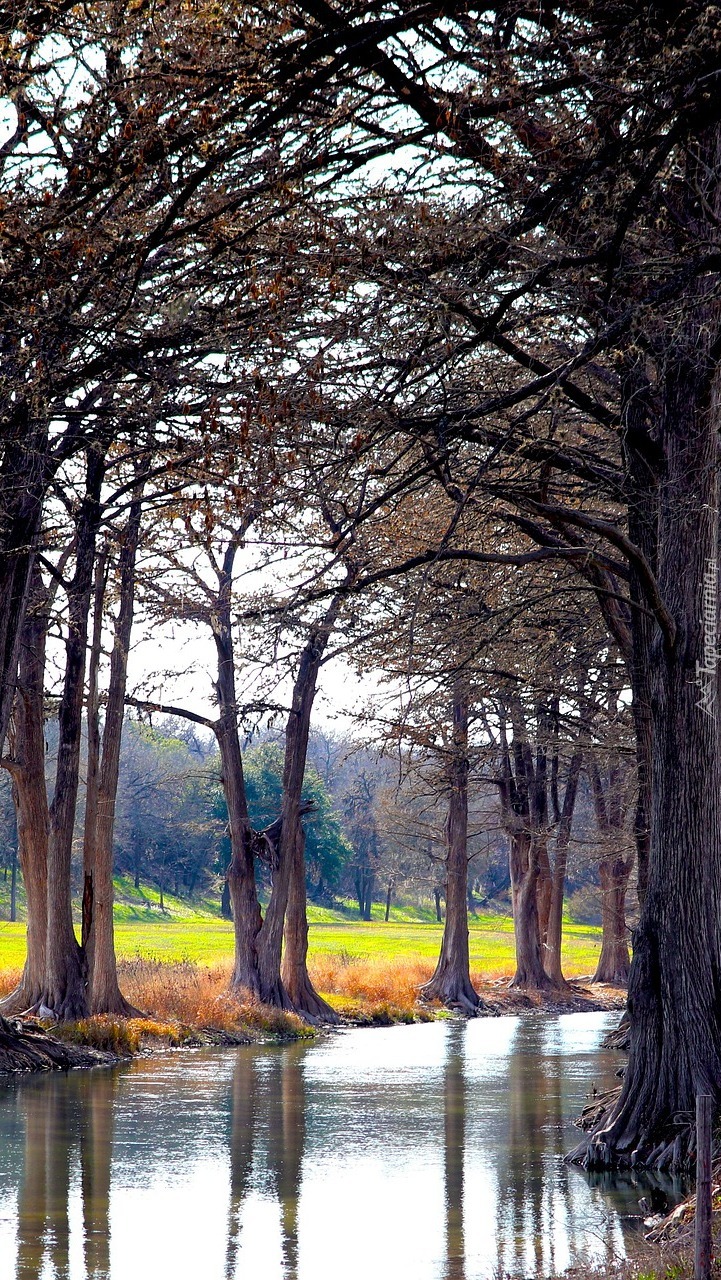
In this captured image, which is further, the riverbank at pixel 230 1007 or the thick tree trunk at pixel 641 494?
the riverbank at pixel 230 1007

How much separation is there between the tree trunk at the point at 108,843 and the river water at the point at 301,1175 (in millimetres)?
2391

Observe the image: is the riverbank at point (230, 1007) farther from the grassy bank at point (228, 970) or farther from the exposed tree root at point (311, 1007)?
the exposed tree root at point (311, 1007)

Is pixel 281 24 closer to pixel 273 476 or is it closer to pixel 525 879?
pixel 273 476

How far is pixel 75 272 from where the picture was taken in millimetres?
9391

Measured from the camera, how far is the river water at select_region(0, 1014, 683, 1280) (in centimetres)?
991

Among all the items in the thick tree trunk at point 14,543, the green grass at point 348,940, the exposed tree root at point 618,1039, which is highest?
the thick tree trunk at point 14,543

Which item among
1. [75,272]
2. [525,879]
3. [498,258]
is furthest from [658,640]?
[525,879]

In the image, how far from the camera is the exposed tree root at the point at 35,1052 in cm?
2089

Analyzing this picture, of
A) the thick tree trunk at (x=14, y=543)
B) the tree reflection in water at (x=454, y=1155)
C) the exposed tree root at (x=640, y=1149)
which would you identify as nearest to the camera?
the tree reflection in water at (x=454, y=1155)

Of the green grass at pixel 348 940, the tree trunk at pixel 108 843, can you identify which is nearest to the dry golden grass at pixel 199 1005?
the tree trunk at pixel 108 843

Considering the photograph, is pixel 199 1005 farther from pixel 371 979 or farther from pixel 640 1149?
pixel 640 1149

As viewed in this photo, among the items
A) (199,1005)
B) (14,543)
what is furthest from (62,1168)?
(199,1005)

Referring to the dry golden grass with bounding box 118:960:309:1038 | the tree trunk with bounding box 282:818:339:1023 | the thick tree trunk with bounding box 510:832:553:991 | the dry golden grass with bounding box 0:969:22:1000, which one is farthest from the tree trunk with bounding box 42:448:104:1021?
the thick tree trunk with bounding box 510:832:553:991

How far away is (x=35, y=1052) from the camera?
2128cm
